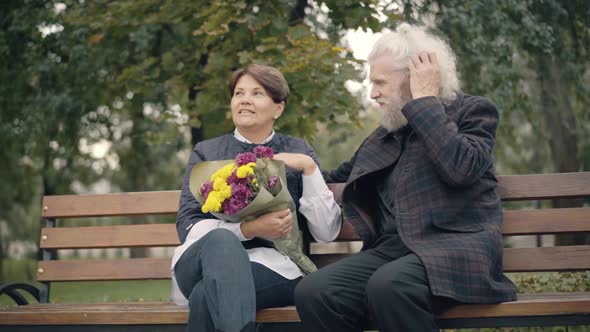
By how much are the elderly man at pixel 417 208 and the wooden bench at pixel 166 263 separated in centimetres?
18

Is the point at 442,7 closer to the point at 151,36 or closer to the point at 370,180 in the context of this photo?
the point at 151,36

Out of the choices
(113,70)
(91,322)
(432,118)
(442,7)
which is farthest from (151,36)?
(432,118)

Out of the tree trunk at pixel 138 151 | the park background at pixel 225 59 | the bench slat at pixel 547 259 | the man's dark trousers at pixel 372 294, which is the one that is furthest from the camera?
the tree trunk at pixel 138 151

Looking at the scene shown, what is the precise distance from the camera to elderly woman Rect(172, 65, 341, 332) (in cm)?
362

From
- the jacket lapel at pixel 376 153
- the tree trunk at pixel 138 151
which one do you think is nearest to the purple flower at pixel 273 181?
the jacket lapel at pixel 376 153

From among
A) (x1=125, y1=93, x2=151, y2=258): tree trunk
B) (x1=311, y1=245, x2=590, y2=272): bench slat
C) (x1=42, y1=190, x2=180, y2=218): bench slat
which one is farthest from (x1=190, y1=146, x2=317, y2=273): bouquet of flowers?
(x1=125, y1=93, x2=151, y2=258): tree trunk

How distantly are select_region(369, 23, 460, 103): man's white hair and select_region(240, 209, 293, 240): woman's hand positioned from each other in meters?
0.95

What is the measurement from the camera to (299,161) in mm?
4215

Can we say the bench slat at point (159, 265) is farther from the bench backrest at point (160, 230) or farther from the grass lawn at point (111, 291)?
the grass lawn at point (111, 291)

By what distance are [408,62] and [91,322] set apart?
2168 mm

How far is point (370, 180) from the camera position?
13.9ft

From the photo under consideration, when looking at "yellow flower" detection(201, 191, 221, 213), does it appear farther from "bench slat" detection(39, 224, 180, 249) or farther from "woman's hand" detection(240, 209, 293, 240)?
"bench slat" detection(39, 224, 180, 249)

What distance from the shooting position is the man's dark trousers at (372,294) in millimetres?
3475

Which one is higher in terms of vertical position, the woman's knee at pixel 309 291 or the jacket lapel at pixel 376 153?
the jacket lapel at pixel 376 153
